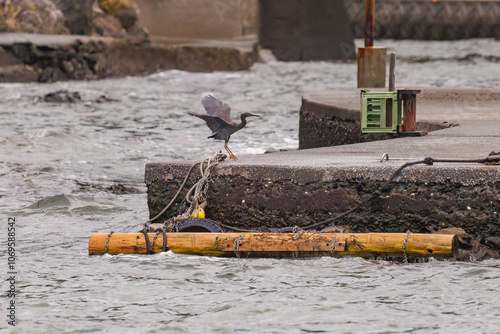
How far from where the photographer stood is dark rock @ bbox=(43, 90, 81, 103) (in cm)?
1645

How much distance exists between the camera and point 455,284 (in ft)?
18.0

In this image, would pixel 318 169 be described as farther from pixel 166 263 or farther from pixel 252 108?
pixel 252 108

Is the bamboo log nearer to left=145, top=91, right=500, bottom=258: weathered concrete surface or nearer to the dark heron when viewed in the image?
left=145, top=91, right=500, bottom=258: weathered concrete surface

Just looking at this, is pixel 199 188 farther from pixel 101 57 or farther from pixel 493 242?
pixel 101 57

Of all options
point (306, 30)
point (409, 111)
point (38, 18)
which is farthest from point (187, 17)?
point (409, 111)

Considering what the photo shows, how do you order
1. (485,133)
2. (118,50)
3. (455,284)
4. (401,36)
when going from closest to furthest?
(455,284) < (485,133) < (118,50) < (401,36)

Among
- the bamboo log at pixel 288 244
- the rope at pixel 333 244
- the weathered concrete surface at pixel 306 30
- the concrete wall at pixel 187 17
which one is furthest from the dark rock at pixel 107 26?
the rope at pixel 333 244

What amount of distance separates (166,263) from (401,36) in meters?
36.6

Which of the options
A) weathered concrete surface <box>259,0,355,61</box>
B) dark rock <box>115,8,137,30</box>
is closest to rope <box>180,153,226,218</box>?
dark rock <box>115,8,137,30</box>

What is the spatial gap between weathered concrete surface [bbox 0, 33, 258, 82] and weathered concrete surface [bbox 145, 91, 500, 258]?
13.2 m

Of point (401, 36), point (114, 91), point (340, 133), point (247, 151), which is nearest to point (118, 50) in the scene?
point (114, 91)

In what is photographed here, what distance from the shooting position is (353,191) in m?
6.06

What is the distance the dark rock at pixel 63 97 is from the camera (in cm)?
1645

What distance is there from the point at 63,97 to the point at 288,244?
37.4 feet
